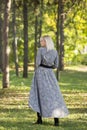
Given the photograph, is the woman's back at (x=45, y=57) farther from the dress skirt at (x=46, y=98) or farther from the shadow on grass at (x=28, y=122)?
the shadow on grass at (x=28, y=122)

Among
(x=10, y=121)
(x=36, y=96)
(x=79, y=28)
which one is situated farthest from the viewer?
Result: (x=79, y=28)

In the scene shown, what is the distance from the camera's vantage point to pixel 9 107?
42.8 ft

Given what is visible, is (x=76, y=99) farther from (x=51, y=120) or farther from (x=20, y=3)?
(x=20, y=3)

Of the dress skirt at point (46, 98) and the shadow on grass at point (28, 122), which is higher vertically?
the dress skirt at point (46, 98)

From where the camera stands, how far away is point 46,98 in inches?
380

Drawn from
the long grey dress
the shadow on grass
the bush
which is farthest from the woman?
the bush

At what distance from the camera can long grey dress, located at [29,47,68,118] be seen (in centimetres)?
962

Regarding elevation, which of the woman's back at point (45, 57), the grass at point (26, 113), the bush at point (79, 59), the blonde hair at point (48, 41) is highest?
the blonde hair at point (48, 41)

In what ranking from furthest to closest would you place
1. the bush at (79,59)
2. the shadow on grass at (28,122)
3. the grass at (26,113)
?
1. the bush at (79,59)
2. the grass at (26,113)
3. the shadow on grass at (28,122)

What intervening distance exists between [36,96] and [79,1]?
14.1 m

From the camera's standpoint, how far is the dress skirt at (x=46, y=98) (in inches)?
379

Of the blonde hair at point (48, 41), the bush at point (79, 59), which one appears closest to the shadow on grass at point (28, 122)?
the blonde hair at point (48, 41)

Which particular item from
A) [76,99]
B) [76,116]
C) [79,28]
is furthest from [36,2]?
[79,28]

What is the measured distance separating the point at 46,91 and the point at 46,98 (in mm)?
157
